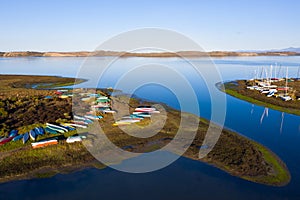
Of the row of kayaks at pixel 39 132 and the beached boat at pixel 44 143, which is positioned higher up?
the row of kayaks at pixel 39 132

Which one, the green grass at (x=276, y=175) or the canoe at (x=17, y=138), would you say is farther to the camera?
the canoe at (x=17, y=138)

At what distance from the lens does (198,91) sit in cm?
4894

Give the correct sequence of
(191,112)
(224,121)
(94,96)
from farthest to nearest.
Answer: (94,96), (191,112), (224,121)

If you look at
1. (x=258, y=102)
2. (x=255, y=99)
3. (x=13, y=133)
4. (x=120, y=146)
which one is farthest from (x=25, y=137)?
(x=255, y=99)

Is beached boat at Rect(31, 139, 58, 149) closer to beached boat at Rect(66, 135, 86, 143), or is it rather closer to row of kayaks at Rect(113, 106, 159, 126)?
beached boat at Rect(66, 135, 86, 143)

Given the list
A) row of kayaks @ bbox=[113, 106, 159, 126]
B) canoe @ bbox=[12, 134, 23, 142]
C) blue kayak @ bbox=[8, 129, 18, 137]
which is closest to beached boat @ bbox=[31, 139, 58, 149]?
canoe @ bbox=[12, 134, 23, 142]

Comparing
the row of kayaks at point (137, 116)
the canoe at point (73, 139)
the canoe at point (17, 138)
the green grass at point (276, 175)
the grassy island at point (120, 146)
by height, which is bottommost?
the green grass at point (276, 175)

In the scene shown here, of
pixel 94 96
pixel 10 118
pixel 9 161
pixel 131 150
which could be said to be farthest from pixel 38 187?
pixel 94 96

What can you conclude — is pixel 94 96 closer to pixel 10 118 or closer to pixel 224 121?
pixel 10 118

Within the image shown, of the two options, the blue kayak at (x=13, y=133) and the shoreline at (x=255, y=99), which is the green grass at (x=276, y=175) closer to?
the shoreline at (x=255, y=99)

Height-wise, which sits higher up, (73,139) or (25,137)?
(25,137)

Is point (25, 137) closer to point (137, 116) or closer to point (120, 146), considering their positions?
point (120, 146)

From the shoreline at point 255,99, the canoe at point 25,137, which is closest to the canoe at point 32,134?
the canoe at point 25,137

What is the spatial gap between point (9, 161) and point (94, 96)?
845 inches
